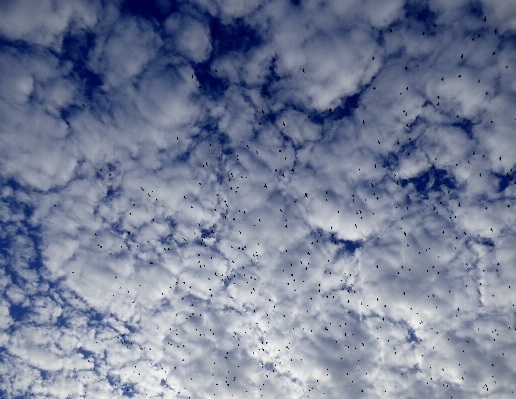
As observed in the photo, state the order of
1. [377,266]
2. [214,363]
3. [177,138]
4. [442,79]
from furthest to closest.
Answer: [214,363], [377,266], [177,138], [442,79]

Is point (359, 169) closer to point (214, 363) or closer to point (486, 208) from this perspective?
point (486, 208)

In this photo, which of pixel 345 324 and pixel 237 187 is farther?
pixel 345 324

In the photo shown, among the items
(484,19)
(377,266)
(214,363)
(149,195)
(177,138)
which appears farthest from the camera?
(214,363)

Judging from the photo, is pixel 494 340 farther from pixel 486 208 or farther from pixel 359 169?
pixel 359 169

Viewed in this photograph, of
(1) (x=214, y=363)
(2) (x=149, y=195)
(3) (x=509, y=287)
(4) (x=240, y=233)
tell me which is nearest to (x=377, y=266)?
(3) (x=509, y=287)

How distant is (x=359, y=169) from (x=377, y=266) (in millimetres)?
10745

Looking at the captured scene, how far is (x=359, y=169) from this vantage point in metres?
31.5

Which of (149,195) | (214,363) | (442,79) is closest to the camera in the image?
(442,79)

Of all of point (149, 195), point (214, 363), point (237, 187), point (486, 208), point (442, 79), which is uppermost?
point (442, 79)

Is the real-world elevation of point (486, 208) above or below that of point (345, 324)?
above

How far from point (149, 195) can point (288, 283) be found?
17.1 meters

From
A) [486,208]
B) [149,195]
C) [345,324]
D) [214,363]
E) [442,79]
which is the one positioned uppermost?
[442,79]

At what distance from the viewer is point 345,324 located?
35750 millimetres

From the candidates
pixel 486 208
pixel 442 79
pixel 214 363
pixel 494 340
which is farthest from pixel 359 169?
pixel 214 363
